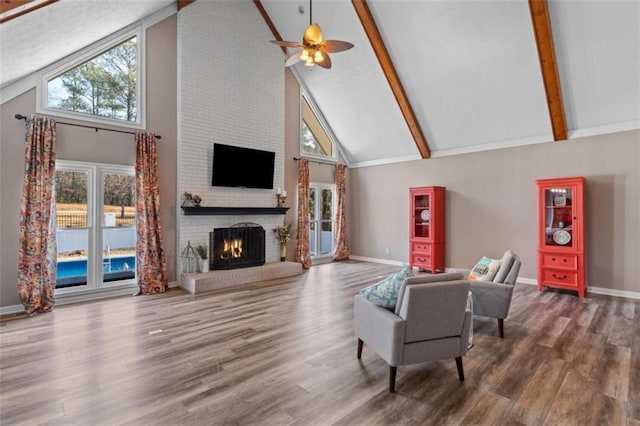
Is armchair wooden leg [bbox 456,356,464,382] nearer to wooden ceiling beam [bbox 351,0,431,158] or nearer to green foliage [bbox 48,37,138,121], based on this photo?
wooden ceiling beam [bbox 351,0,431,158]

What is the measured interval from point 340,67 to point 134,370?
655 centimetres

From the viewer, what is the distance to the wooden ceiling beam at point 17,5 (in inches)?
111

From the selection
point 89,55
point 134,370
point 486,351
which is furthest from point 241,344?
point 89,55

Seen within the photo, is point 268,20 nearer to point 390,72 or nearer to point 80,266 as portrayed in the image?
point 390,72

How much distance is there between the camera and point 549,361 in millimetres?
3045

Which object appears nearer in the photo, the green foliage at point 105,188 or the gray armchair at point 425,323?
the gray armchair at point 425,323

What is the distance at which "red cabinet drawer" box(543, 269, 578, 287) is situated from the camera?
534 cm

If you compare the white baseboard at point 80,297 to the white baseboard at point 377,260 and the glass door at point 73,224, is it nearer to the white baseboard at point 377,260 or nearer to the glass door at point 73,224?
the glass door at point 73,224

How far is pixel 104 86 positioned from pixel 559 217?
820cm

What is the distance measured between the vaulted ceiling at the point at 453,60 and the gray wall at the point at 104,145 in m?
0.49

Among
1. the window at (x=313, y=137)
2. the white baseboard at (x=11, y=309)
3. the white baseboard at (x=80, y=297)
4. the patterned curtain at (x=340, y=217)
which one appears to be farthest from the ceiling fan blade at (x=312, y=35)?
the white baseboard at (x=11, y=309)

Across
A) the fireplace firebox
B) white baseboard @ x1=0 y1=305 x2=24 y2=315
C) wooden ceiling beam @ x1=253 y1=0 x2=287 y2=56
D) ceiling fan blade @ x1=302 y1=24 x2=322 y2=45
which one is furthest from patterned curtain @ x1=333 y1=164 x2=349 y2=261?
white baseboard @ x1=0 y1=305 x2=24 y2=315

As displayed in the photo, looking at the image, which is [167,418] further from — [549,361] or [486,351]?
[549,361]

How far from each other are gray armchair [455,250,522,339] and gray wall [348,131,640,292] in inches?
120
